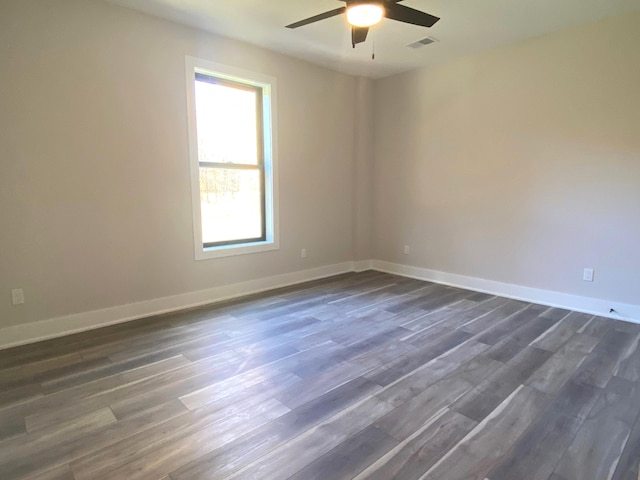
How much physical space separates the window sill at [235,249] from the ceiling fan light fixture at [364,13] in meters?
2.62

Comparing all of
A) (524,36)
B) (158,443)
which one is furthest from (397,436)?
(524,36)

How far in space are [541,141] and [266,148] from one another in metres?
3.09

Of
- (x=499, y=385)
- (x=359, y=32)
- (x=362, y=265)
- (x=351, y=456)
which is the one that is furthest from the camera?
(x=362, y=265)

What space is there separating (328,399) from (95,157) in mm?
2826

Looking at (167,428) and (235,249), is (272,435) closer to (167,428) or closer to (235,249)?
(167,428)

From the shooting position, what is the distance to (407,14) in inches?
103

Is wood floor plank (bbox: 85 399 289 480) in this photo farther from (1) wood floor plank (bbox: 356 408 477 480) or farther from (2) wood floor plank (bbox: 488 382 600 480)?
(2) wood floor plank (bbox: 488 382 600 480)

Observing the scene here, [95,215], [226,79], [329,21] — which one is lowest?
[95,215]

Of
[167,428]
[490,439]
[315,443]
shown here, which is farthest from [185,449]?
[490,439]

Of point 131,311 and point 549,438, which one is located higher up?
point 131,311

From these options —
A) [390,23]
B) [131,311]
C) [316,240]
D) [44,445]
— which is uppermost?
[390,23]

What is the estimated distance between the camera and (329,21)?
136 inches

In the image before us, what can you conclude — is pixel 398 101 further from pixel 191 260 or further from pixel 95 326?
pixel 95 326

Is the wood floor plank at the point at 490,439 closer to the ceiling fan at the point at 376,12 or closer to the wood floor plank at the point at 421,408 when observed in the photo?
the wood floor plank at the point at 421,408
